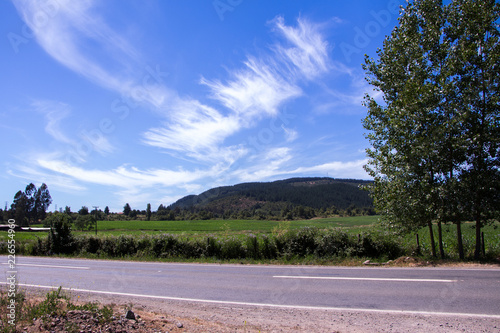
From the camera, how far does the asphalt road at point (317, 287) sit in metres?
6.69

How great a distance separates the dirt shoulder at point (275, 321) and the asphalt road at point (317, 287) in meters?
0.44

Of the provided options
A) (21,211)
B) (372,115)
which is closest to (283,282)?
(372,115)

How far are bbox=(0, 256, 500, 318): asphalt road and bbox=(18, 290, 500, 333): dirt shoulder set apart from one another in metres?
0.44

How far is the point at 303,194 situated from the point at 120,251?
16459 cm

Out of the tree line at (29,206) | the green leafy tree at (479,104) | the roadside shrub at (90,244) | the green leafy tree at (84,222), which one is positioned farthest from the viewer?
the tree line at (29,206)

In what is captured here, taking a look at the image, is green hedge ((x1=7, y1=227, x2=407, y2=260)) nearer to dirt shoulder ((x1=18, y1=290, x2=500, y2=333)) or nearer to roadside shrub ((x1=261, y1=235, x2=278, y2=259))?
roadside shrub ((x1=261, y1=235, x2=278, y2=259))

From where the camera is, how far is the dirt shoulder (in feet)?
16.9

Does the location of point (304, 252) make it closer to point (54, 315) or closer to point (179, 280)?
point (179, 280)

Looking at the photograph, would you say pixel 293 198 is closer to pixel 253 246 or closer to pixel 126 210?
pixel 126 210

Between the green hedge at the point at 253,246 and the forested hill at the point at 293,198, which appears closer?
the green hedge at the point at 253,246

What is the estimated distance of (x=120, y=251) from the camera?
21.2 m

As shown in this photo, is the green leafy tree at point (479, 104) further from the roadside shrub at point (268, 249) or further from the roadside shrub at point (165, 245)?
the roadside shrub at point (165, 245)

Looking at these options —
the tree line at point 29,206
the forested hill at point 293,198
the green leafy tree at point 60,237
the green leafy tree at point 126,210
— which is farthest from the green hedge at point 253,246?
the forested hill at point 293,198

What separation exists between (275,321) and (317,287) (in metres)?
3.08
